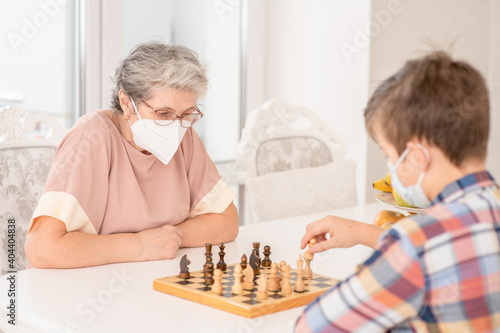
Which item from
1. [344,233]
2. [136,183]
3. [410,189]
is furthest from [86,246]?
[410,189]

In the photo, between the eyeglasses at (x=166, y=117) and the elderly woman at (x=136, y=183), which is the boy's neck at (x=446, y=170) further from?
the eyeglasses at (x=166, y=117)

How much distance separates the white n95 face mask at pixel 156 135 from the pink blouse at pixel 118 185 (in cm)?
4

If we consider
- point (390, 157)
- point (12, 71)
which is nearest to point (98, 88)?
point (12, 71)

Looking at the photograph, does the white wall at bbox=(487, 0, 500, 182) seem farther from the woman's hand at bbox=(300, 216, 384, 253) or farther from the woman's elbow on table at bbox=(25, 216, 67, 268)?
the woman's elbow on table at bbox=(25, 216, 67, 268)

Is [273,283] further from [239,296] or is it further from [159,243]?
[159,243]

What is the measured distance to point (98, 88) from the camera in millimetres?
3000

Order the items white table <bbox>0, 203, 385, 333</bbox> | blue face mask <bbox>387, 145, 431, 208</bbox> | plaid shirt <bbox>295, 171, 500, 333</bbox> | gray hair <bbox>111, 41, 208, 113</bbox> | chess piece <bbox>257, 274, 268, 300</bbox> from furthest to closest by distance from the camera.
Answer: gray hair <bbox>111, 41, 208, 113</bbox>, chess piece <bbox>257, 274, 268, 300</bbox>, white table <bbox>0, 203, 385, 333</bbox>, blue face mask <bbox>387, 145, 431, 208</bbox>, plaid shirt <bbox>295, 171, 500, 333</bbox>

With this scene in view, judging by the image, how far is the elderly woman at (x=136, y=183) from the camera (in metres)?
1.73

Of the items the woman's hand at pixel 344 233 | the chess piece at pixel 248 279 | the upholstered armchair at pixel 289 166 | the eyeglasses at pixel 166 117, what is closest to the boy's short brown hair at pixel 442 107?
the woman's hand at pixel 344 233

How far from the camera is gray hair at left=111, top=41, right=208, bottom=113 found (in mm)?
1920

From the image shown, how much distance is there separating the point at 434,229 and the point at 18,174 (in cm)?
155

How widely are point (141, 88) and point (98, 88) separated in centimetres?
114

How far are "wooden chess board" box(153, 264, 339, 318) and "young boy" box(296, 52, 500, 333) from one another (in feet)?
1.03

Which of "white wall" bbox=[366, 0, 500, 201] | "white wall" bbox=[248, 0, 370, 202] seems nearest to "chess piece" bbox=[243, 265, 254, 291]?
"white wall" bbox=[366, 0, 500, 201]
